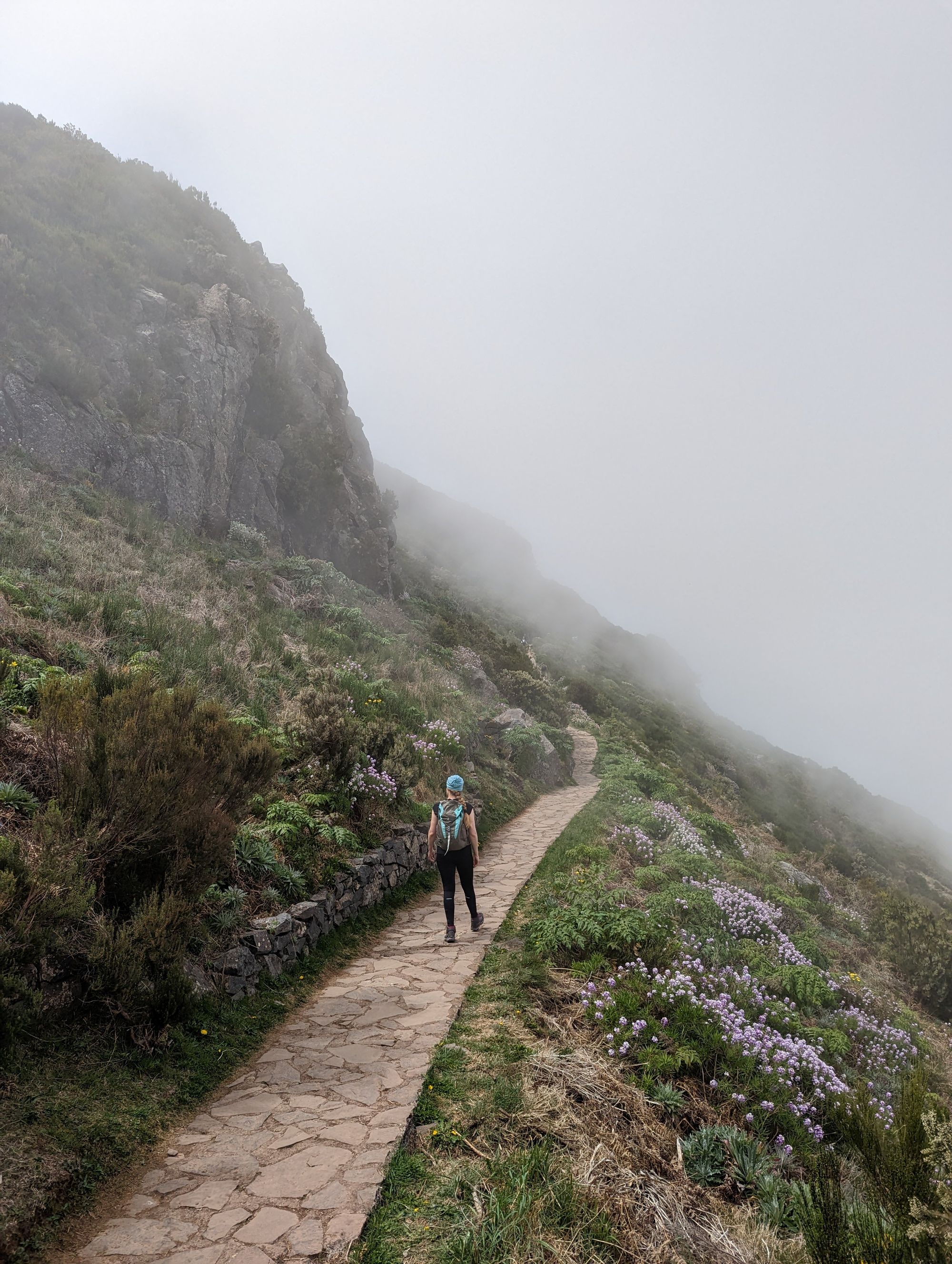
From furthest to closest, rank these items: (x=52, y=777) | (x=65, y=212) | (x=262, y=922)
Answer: (x=65, y=212)
(x=262, y=922)
(x=52, y=777)

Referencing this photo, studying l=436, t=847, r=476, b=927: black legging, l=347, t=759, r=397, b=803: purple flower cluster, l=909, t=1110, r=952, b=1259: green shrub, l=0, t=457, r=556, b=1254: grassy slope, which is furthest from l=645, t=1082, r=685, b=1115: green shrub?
l=347, t=759, r=397, b=803: purple flower cluster

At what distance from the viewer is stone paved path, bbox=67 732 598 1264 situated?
3.17 metres

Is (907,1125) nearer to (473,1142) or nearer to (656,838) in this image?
(473,1142)

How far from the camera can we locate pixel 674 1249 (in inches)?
127

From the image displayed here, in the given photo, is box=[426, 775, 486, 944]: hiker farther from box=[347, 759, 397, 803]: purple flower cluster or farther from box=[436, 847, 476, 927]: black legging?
box=[347, 759, 397, 803]: purple flower cluster

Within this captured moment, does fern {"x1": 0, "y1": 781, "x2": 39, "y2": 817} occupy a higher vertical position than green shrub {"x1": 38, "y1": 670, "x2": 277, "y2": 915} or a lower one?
lower

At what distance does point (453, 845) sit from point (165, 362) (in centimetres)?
2316

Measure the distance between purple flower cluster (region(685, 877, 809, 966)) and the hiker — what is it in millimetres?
3342

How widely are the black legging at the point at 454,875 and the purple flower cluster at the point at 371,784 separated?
70.8 inches

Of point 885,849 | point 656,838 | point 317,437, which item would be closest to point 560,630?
point 885,849

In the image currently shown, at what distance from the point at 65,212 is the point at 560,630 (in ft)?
159

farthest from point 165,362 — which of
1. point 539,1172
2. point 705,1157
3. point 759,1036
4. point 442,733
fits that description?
→ point 705,1157

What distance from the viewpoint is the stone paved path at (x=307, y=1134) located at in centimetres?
317

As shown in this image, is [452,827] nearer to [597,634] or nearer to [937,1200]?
[937,1200]
